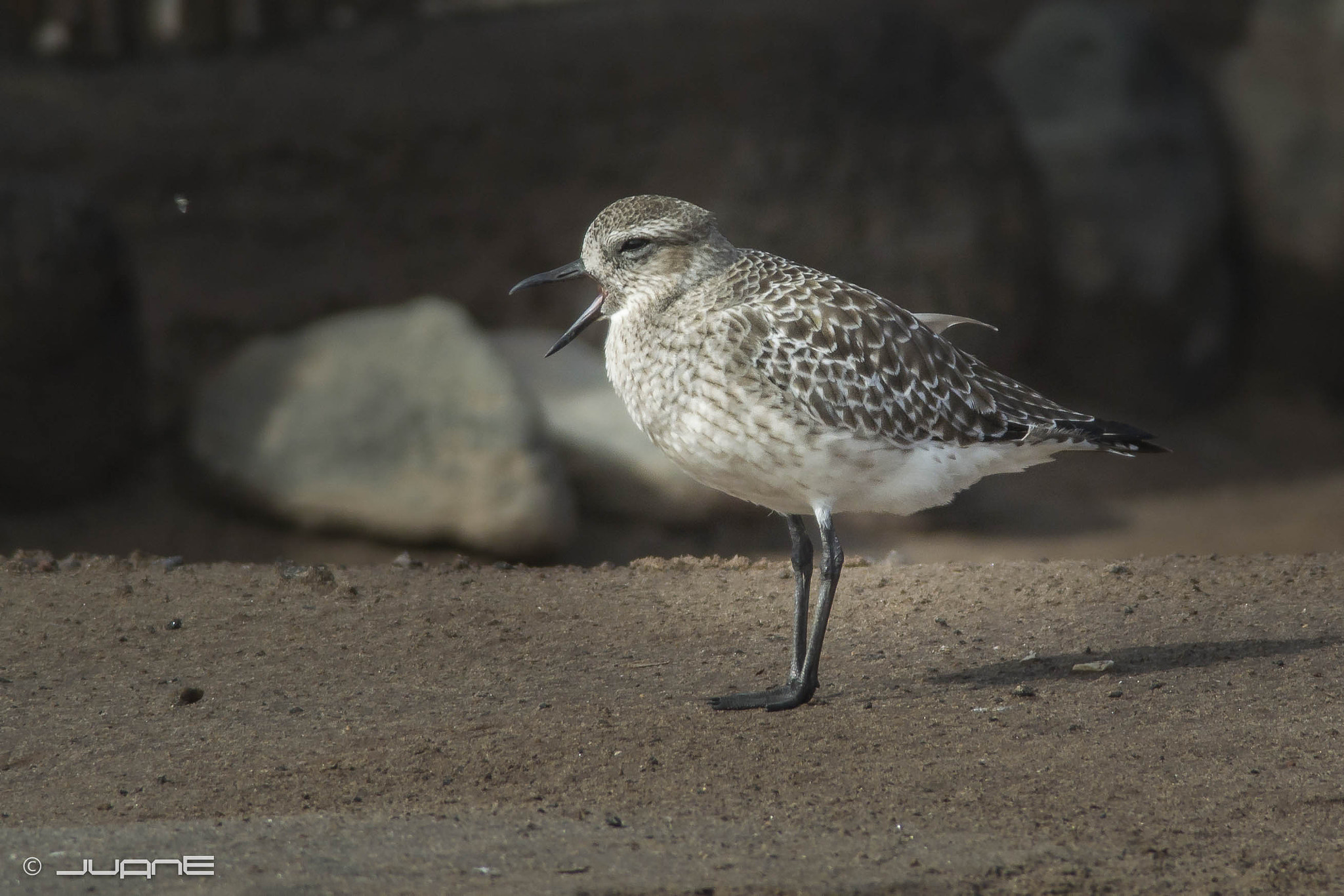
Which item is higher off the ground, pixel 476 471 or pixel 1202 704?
pixel 1202 704

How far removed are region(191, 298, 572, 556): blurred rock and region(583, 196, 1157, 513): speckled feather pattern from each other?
4536 millimetres

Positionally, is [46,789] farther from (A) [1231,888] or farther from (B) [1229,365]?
(B) [1229,365]

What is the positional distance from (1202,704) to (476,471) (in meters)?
5.75

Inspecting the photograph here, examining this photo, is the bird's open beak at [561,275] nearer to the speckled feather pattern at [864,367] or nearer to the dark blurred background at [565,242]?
the speckled feather pattern at [864,367]

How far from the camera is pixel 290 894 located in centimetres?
321

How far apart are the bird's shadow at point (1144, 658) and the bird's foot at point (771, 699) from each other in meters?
0.54

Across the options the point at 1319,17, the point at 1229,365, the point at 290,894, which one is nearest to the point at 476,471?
the point at 290,894

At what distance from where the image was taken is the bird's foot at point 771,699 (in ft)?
15.3

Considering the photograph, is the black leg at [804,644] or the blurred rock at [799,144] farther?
the blurred rock at [799,144]

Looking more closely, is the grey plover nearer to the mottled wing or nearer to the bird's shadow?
the mottled wing

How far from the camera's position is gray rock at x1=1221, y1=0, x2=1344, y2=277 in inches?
546

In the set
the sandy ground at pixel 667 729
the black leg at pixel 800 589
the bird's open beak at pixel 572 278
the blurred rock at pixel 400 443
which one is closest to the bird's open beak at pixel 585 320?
the bird's open beak at pixel 572 278

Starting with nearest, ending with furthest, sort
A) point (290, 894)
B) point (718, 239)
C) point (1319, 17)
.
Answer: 1. point (290, 894)
2. point (718, 239)
3. point (1319, 17)

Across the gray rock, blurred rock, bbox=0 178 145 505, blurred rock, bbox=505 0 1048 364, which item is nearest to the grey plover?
blurred rock, bbox=0 178 145 505
